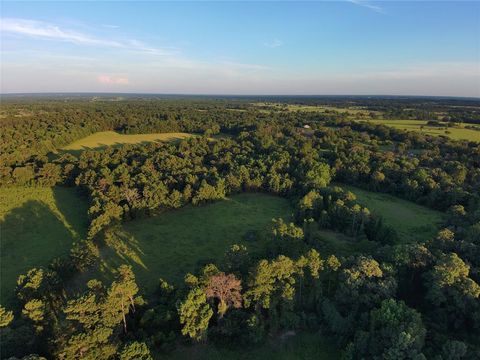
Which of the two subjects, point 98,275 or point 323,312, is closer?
point 323,312

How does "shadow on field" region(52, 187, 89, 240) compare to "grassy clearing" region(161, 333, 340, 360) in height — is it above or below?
above

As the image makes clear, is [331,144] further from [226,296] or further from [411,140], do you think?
[226,296]

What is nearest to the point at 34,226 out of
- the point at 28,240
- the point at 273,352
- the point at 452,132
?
the point at 28,240

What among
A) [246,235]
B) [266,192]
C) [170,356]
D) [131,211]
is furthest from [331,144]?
[170,356]

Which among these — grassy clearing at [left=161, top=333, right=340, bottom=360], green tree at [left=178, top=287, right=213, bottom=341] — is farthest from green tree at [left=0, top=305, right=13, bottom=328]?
green tree at [left=178, top=287, right=213, bottom=341]

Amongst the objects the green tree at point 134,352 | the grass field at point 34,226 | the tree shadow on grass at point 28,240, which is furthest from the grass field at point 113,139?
the green tree at point 134,352

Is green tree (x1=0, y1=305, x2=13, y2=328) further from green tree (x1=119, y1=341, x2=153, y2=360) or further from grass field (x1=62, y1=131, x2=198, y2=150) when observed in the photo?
grass field (x1=62, y1=131, x2=198, y2=150)

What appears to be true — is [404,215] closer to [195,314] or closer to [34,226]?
[195,314]
